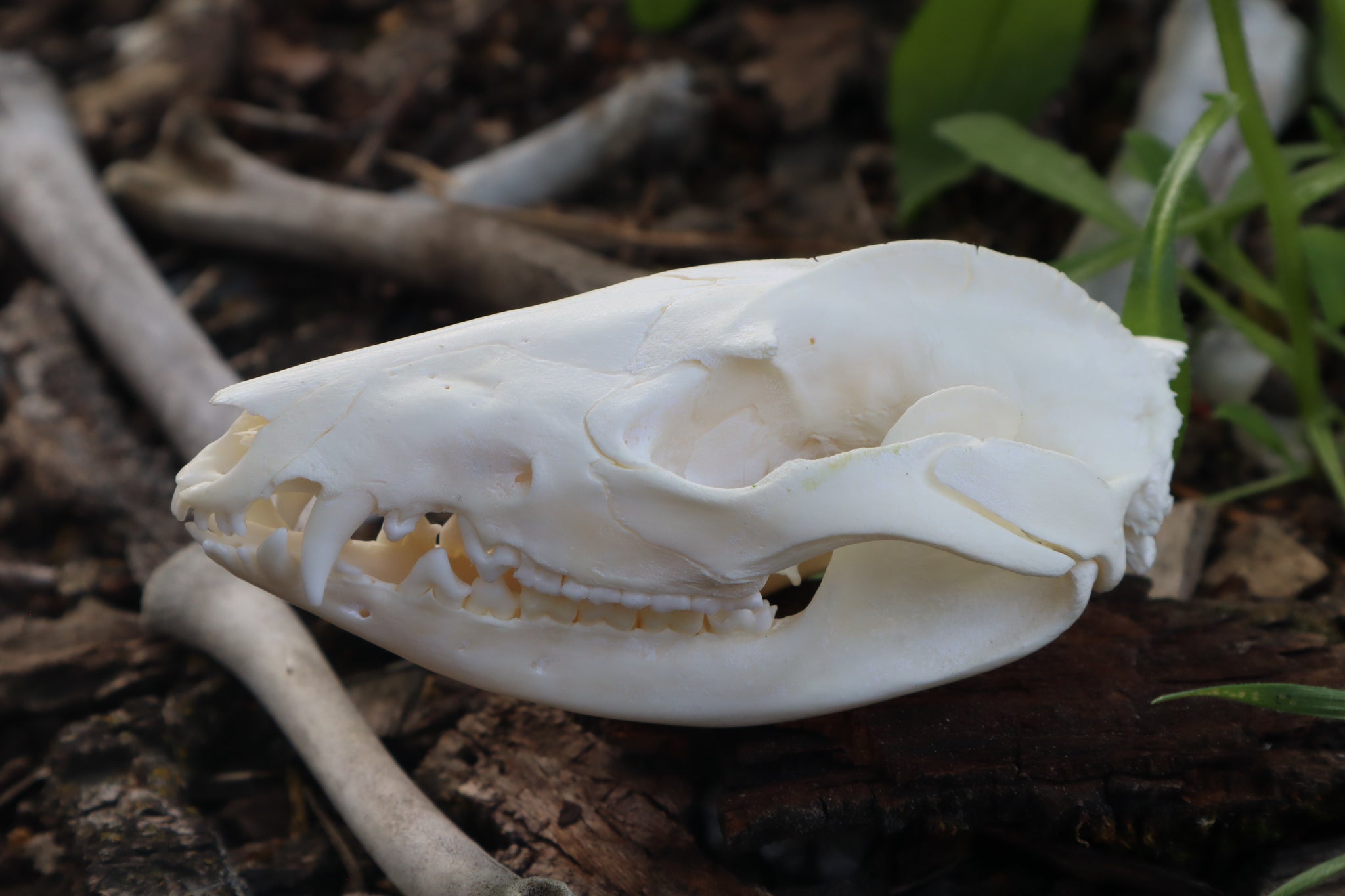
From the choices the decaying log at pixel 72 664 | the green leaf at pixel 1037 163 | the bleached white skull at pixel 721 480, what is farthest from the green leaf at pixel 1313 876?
the decaying log at pixel 72 664

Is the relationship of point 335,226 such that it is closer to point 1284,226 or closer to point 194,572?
point 194,572

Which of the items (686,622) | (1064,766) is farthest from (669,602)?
(1064,766)

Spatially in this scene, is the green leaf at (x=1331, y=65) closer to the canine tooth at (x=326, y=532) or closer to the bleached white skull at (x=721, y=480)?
the bleached white skull at (x=721, y=480)

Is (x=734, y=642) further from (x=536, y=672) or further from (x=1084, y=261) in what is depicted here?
(x=1084, y=261)

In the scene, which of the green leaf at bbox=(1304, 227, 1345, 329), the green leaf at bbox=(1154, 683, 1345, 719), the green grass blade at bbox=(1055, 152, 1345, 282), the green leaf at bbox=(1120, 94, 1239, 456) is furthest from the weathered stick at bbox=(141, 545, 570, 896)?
the green leaf at bbox=(1304, 227, 1345, 329)

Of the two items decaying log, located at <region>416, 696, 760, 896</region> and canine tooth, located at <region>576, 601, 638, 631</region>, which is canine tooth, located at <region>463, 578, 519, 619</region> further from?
decaying log, located at <region>416, 696, 760, 896</region>

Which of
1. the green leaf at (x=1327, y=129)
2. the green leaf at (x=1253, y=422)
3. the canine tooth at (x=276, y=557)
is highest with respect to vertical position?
the green leaf at (x=1327, y=129)
